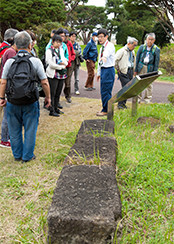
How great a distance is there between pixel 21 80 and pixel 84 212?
6.39 ft

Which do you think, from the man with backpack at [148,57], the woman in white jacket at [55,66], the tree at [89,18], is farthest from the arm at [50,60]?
the tree at [89,18]

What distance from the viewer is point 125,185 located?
277cm

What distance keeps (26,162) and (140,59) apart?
14.0 ft

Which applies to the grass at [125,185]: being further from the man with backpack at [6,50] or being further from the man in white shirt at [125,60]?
the man in white shirt at [125,60]

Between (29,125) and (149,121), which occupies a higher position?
(29,125)

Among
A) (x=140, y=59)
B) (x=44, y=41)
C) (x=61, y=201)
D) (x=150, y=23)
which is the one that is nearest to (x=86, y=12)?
(x=150, y=23)

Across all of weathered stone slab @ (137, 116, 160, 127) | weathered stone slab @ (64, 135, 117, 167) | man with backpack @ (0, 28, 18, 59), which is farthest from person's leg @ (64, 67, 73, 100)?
weathered stone slab @ (64, 135, 117, 167)

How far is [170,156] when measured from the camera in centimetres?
330

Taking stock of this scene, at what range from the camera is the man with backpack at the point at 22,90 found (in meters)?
3.14

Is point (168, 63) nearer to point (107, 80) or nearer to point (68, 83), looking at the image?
point (68, 83)

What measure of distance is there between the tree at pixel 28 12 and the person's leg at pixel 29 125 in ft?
65.1

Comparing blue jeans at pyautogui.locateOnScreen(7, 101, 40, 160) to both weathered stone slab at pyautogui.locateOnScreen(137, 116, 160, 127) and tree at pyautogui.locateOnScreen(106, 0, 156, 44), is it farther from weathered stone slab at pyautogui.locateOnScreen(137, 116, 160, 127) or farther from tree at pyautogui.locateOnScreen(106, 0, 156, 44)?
tree at pyautogui.locateOnScreen(106, 0, 156, 44)

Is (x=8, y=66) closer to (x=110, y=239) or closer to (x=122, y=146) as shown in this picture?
(x=122, y=146)

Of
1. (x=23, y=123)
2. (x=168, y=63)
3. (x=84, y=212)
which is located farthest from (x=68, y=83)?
(x=168, y=63)
